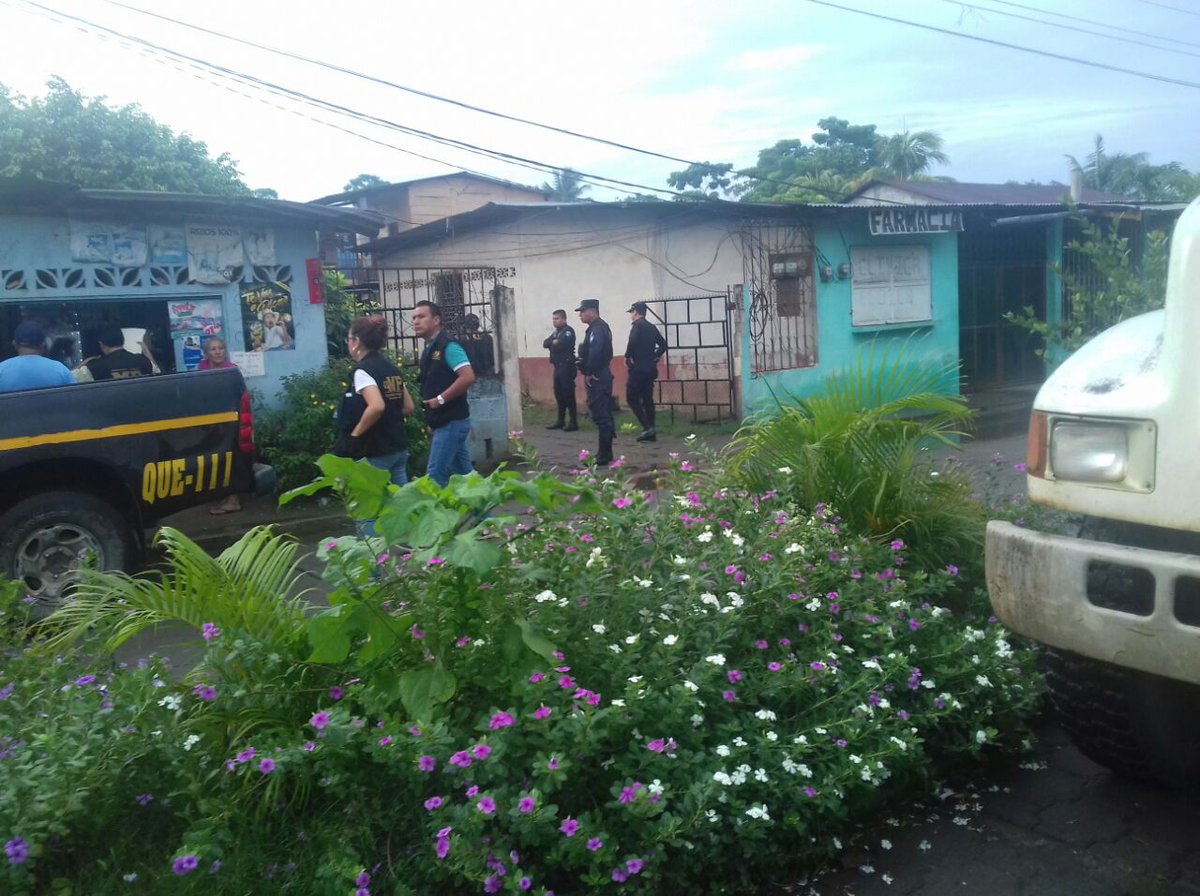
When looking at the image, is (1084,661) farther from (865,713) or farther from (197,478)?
(197,478)

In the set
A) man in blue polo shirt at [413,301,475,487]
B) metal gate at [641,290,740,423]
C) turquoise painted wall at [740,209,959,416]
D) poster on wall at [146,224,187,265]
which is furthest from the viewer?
turquoise painted wall at [740,209,959,416]

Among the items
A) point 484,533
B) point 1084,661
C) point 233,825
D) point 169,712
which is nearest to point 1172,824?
point 1084,661

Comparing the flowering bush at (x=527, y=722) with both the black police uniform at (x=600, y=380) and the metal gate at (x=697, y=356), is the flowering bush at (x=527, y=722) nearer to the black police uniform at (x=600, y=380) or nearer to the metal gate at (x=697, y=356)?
the black police uniform at (x=600, y=380)

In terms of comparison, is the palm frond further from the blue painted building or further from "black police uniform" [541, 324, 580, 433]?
"black police uniform" [541, 324, 580, 433]

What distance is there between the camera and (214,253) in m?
10.6

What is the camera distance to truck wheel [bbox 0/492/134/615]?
5773 millimetres

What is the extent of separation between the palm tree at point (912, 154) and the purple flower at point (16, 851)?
37.1 meters

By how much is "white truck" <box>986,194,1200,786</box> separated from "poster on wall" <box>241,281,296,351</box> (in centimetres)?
917

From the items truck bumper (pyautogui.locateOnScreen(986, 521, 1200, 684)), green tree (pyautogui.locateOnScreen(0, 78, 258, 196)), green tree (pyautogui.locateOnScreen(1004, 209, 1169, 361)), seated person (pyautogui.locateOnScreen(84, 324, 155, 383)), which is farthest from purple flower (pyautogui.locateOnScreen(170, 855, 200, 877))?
green tree (pyautogui.locateOnScreen(0, 78, 258, 196))

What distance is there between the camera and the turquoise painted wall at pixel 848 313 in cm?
1583

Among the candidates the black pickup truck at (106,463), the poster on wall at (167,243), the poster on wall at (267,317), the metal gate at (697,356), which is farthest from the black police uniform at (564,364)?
the black pickup truck at (106,463)

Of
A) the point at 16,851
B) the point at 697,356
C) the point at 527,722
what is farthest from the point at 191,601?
the point at 697,356

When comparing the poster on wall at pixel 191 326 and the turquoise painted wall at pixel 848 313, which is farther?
the turquoise painted wall at pixel 848 313

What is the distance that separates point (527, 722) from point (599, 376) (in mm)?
9260
